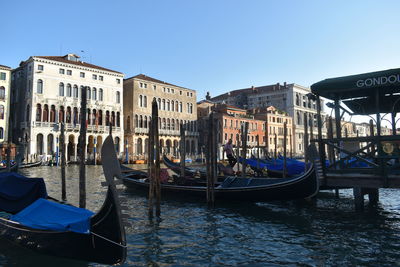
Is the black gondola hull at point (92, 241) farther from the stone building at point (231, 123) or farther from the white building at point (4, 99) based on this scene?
the stone building at point (231, 123)

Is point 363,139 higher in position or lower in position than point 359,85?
lower

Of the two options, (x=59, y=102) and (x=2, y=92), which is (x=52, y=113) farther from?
(x=2, y=92)

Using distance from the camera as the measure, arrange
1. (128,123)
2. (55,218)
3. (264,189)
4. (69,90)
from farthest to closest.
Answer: (128,123), (69,90), (264,189), (55,218)

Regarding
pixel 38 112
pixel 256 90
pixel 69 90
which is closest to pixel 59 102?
pixel 69 90

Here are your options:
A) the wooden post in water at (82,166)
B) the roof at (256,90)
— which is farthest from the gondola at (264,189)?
the roof at (256,90)

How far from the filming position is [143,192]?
1023cm

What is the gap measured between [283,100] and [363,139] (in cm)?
4338

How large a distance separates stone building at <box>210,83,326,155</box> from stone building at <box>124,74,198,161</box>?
12544 mm

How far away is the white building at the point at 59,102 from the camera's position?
26.6 m

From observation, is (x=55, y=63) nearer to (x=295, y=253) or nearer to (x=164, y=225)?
(x=164, y=225)

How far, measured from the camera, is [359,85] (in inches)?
250

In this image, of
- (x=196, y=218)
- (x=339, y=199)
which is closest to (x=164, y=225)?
(x=196, y=218)

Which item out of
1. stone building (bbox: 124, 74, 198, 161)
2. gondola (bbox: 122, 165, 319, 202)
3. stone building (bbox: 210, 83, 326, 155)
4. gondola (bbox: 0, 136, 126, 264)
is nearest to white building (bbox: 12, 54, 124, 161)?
stone building (bbox: 124, 74, 198, 161)

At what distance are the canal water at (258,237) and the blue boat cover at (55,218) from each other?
1.76 feet
